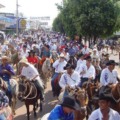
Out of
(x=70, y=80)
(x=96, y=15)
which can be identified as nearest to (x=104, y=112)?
(x=70, y=80)

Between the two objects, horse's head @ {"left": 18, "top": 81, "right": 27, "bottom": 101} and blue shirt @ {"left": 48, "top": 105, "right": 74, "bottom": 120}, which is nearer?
blue shirt @ {"left": 48, "top": 105, "right": 74, "bottom": 120}

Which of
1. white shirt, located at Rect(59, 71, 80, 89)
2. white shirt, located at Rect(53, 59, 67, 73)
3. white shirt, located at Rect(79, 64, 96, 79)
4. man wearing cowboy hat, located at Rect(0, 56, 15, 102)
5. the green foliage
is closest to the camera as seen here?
white shirt, located at Rect(59, 71, 80, 89)

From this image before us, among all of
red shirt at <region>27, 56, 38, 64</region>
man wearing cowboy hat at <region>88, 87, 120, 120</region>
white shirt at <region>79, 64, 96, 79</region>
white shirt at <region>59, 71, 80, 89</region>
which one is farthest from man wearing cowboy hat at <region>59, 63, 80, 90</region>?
red shirt at <region>27, 56, 38, 64</region>

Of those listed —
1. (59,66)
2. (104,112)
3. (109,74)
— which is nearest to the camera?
(104,112)

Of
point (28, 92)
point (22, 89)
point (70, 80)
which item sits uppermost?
point (70, 80)

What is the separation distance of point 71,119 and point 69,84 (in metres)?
4.74

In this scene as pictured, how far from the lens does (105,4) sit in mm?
25516

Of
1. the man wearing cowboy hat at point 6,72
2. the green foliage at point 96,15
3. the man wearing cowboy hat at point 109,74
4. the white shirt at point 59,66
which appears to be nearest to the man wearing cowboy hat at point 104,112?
the man wearing cowboy hat at point 109,74

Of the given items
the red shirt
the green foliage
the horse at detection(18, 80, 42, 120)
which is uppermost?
the green foliage

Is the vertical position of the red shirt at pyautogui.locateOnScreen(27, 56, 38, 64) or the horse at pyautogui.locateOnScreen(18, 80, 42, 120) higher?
the red shirt at pyautogui.locateOnScreen(27, 56, 38, 64)

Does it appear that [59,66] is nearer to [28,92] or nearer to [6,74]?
[28,92]

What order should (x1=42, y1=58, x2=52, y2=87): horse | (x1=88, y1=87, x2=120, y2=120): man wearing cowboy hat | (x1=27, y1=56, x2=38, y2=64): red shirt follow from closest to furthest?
(x1=88, y1=87, x2=120, y2=120): man wearing cowboy hat → (x1=27, y1=56, x2=38, y2=64): red shirt → (x1=42, y1=58, x2=52, y2=87): horse

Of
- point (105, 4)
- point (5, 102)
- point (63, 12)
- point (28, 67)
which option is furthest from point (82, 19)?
point (5, 102)

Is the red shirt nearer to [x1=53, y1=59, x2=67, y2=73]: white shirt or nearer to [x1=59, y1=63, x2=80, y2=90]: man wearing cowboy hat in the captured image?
[x1=53, y1=59, x2=67, y2=73]: white shirt
